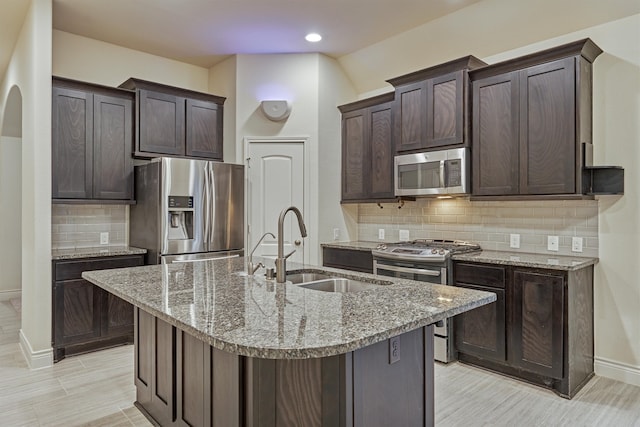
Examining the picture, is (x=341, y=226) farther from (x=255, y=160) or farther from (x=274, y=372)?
(x=274, y=372)

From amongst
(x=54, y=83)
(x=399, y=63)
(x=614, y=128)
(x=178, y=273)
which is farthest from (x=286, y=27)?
(x=614, y=128)

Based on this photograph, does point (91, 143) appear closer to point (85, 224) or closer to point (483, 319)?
point (85, 224)

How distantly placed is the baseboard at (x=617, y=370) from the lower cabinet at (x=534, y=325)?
0.26ft

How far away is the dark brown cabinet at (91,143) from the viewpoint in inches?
152

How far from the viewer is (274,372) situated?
1.60 m

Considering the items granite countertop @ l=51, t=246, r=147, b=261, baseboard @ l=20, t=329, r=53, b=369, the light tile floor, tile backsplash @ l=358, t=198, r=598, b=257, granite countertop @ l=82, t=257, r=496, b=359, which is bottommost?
the light tile floor

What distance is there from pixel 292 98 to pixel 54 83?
232cm

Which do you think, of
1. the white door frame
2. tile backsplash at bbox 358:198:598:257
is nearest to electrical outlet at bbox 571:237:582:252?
tile backsplash at bbox 358:198:598:257

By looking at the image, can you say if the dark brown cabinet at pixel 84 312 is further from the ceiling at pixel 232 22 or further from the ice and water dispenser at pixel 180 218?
the ceiling at pixel 232 22

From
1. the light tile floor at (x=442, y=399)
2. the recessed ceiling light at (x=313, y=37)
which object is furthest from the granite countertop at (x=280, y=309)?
the recessed ceiling light at (x=313, y=37)

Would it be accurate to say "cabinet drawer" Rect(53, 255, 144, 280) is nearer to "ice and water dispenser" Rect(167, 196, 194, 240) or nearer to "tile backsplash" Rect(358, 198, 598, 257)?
"ice and water dispenser" Rect(167, 196, 194, 240)

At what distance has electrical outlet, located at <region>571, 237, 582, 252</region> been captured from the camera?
11.1 ft

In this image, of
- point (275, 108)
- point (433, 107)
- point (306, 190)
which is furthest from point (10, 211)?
point (433, 107)

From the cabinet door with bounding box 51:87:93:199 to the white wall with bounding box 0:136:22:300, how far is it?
2928 mm
